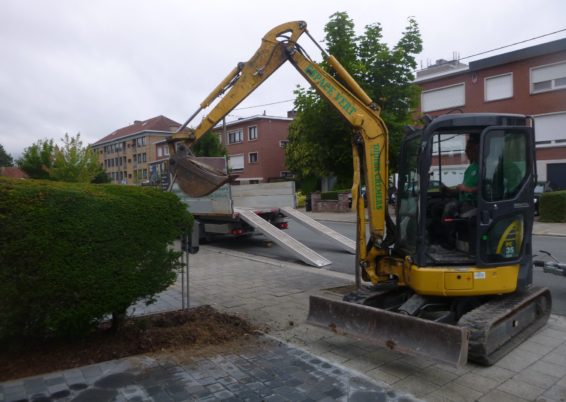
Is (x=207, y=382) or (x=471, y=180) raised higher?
(x=471, y=180)

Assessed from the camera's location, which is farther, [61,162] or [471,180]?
[61,162]

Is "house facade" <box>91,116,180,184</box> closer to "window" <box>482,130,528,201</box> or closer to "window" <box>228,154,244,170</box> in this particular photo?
"window" <box>228,154,244,170</box>

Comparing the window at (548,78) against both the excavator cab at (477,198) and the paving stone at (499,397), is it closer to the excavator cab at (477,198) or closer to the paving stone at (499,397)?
the excavator cab at (477,198)

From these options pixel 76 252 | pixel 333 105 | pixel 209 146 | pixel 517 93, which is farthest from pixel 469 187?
pixel 209 146

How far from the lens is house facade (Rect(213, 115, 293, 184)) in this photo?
42.6 metres

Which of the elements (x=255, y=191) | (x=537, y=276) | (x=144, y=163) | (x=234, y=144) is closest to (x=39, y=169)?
(x=234, y=144)

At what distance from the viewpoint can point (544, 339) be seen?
5.46 metres

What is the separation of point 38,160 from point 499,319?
32.5 metres

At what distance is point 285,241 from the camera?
39.0 feet

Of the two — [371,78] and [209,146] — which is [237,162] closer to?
[209,146]

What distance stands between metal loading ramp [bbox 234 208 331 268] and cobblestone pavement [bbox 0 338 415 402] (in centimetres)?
594

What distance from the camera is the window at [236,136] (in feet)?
147

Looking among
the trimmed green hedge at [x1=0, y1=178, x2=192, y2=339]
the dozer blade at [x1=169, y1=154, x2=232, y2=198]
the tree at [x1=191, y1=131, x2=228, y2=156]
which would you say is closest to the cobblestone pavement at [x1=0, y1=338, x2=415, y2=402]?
the trimmed green hedge at [x1=0, y1=178, x2=192, y2=339]

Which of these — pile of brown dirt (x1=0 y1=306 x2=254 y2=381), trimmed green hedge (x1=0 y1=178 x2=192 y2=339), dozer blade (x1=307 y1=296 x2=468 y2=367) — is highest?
trimmed green hedge (x1=0 y1=178 x2=192 y2=339)
